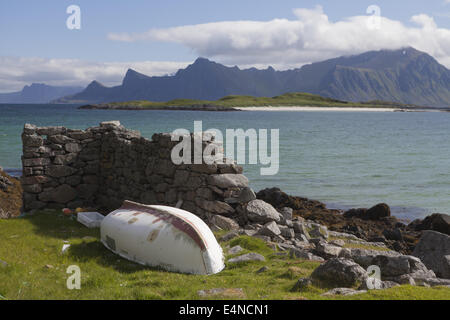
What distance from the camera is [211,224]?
472 inches

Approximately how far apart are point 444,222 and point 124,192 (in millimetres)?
11998

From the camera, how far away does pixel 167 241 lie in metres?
8.38

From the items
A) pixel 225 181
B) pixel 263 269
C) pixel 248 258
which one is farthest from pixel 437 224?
pixel 263 269

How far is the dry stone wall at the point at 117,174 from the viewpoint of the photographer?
41.1 ft

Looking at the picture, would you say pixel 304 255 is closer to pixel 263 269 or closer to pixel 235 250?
pixel 263 269

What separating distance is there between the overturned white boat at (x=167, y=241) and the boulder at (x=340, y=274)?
2.18 m

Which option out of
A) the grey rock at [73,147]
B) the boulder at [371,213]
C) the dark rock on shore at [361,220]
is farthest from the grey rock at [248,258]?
the boulder at [371,213]

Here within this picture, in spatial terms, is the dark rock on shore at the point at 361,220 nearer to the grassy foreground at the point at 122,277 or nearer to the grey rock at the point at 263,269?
the grassy foreground at the point at 122,277

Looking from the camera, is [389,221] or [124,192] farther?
[389,221]

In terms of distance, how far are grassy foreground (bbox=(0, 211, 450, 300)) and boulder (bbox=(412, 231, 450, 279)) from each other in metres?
3.61

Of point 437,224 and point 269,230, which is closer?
point 269,230

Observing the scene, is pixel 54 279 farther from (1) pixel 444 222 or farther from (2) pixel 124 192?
(1) pixel 444 222

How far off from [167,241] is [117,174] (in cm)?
831
